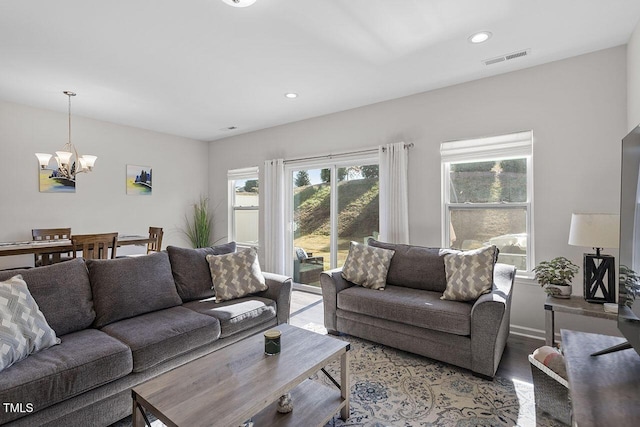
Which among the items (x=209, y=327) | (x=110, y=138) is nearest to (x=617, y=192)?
(x=209, y=327)

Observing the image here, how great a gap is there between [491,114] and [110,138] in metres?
5.20

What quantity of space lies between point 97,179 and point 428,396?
507cm

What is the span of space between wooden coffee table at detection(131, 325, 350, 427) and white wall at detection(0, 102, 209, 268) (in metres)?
3.87

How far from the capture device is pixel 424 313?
99.0 inches

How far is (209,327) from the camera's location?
2.30m

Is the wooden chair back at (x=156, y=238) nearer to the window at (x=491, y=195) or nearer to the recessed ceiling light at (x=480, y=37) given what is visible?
the window at (x=491, y=195)

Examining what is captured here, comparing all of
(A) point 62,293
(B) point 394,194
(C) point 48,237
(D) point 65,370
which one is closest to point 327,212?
(B) point 394,194

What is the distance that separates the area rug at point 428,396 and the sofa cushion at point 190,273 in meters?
1.30

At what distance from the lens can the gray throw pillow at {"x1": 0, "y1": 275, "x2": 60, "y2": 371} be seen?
62.5 inches

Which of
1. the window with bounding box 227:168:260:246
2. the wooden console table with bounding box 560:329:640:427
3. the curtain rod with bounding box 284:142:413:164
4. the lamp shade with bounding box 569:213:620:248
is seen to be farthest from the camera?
the window with bounding box 227:168:260:246

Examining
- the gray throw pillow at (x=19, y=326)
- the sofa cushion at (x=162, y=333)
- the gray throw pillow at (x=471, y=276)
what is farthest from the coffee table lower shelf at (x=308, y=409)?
the gray throw pillow at (x=471, y=276)

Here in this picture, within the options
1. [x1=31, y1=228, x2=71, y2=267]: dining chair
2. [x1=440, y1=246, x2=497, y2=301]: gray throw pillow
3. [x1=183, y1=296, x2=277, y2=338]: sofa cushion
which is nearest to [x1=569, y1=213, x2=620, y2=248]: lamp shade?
[x1=440, y1=246, x2=497, y2=301]: gray throw pillow

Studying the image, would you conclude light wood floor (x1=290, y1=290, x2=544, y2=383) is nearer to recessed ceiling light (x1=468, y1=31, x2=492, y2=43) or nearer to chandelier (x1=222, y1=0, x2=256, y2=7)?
recessed ceiling light (x1=468, y1=31, x2=492, y2=43)

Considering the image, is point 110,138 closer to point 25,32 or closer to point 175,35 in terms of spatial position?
point 25,32
